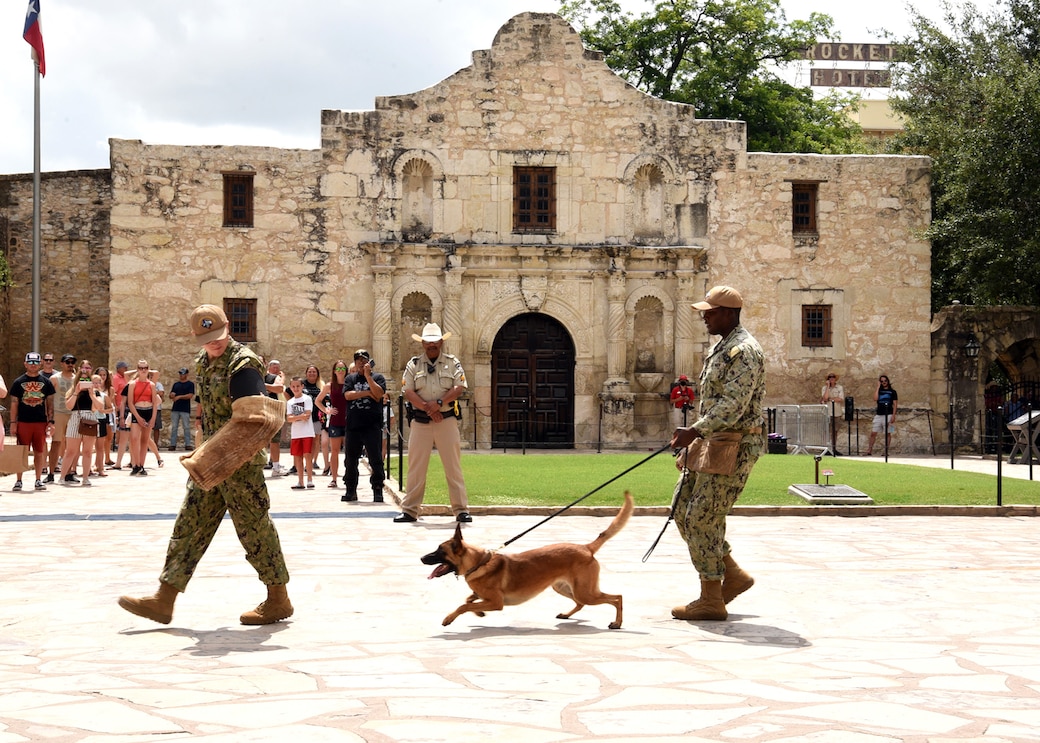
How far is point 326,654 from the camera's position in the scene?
584 centimetres

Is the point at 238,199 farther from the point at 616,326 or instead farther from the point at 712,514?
the point at 712,514

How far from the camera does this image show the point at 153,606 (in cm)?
652

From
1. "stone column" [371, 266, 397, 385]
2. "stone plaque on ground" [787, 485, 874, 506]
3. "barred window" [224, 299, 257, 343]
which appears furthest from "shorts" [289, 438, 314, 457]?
"barred window" [224, 299, 257, 343]

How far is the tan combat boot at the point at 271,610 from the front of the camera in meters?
6.64

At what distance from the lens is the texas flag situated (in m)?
25.4

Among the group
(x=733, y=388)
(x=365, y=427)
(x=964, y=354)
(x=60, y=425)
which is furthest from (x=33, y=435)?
(x=964, y=354)

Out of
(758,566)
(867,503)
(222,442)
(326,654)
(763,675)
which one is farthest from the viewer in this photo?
(867,503)

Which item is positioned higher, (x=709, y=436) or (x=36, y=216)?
(x=36, y=216)

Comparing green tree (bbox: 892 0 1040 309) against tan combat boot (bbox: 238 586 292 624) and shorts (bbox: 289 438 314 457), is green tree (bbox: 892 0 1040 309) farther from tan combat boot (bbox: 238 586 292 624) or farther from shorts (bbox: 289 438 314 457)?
tan combat boot (bbox: 238 586 292 624)

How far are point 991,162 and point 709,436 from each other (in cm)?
2017

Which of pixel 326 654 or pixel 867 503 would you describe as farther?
pixel 867 503

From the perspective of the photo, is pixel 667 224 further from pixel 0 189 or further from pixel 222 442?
pixel 222 442

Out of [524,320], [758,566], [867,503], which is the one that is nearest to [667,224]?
[524,320]

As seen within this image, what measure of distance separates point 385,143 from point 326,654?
67.2 feet
